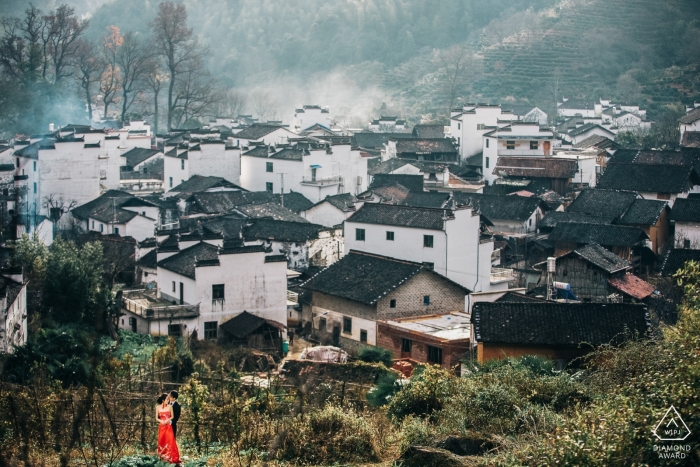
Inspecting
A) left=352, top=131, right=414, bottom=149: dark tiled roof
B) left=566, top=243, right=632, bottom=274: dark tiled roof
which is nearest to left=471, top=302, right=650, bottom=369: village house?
left=566, top=243, right=632, bottom=274: dark tiled roof

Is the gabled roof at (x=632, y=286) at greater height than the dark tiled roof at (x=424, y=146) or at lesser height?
lesser

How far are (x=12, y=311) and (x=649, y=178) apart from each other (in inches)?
984

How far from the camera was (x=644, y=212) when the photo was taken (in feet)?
108

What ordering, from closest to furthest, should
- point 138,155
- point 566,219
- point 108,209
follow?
point 108,209 → point 566,219 → point 138,155

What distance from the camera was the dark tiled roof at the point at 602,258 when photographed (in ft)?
88.9

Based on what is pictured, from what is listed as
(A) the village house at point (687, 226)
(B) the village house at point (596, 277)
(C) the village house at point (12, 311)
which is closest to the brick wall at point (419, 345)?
(B) the village house at point (596, 277)

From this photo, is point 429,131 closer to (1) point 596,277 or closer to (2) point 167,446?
(1) point 596,277

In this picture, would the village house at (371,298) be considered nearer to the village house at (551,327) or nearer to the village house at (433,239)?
the village house at (433,239)

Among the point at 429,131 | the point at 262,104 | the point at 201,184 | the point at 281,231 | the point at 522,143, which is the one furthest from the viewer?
the point at 262,104

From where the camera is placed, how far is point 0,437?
458 inches

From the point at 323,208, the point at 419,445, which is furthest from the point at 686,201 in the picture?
the point at 419,445

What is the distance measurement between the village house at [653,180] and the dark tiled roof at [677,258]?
7.09 m

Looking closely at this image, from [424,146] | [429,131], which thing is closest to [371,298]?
[424,146]

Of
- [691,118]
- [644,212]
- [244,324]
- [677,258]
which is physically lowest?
[244,324]
